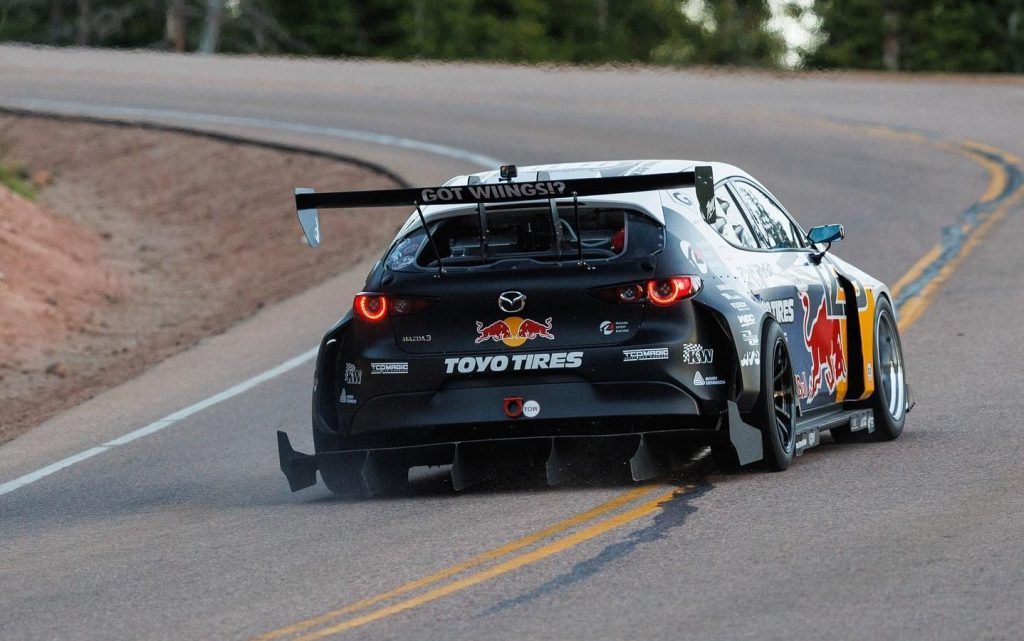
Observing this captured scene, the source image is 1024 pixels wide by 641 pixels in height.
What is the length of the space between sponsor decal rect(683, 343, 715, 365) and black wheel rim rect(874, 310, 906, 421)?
204cm

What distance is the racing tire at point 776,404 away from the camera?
8.88 meters

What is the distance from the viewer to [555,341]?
344 inches

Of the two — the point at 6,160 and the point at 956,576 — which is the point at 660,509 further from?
the point at 6,160

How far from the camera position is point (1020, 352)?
13.1 m

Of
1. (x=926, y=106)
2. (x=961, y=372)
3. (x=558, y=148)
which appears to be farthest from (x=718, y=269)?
(x=926, y=106)

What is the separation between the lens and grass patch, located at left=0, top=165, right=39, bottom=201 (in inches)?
926

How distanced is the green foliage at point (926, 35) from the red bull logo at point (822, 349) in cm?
4994

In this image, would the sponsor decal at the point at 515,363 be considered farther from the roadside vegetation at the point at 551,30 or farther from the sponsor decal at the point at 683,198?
the roadside vegetation at the point at 551,30

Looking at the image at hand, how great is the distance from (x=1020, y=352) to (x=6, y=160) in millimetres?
17968

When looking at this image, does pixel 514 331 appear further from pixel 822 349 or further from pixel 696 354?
pixel 822 349

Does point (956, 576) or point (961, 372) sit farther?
point (961, 372)

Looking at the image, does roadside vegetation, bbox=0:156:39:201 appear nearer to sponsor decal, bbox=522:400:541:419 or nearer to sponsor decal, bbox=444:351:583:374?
sponsor decal, bbox=444:351:583:374

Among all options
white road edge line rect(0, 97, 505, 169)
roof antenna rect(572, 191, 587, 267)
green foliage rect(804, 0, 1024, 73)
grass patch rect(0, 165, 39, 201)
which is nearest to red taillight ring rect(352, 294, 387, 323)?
roof antenna rect(572, 191, 587, 267)

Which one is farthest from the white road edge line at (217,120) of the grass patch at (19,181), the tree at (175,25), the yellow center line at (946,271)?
the tree at (175,25)
